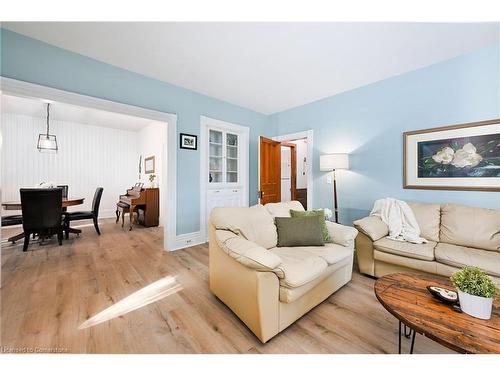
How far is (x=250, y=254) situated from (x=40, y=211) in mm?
3612

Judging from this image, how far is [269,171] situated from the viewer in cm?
407

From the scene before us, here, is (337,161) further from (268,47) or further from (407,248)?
(268,47)

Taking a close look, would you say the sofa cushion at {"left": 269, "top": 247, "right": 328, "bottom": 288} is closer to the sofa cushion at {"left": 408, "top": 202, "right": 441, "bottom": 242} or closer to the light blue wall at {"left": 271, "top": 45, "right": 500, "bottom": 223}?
the sofa cushion at {"left": 408, "top": 202, "right": 441, "bottom": 242}

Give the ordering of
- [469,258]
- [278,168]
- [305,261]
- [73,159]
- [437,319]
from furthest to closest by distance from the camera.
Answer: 1. [73,159]
2. [278,168]
3. [469,258]
4. [305,261]
5. [437,319]

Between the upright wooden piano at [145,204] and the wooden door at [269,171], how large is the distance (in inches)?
106

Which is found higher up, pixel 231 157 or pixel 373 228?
pixel 231 157

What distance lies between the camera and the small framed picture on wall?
3.32 m

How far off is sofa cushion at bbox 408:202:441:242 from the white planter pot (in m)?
1.53

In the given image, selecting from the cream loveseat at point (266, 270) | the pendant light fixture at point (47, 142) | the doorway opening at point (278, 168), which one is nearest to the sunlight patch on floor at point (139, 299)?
the cream loveseat at point (266, 270)

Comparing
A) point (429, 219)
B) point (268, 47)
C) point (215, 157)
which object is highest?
point (268, 47)

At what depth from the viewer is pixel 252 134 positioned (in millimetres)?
4332

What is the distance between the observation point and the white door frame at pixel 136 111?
2104 millimetres

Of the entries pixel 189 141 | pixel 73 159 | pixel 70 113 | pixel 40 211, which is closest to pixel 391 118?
pixel 189 141

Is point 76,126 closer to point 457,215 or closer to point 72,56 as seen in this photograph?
point 72,56
